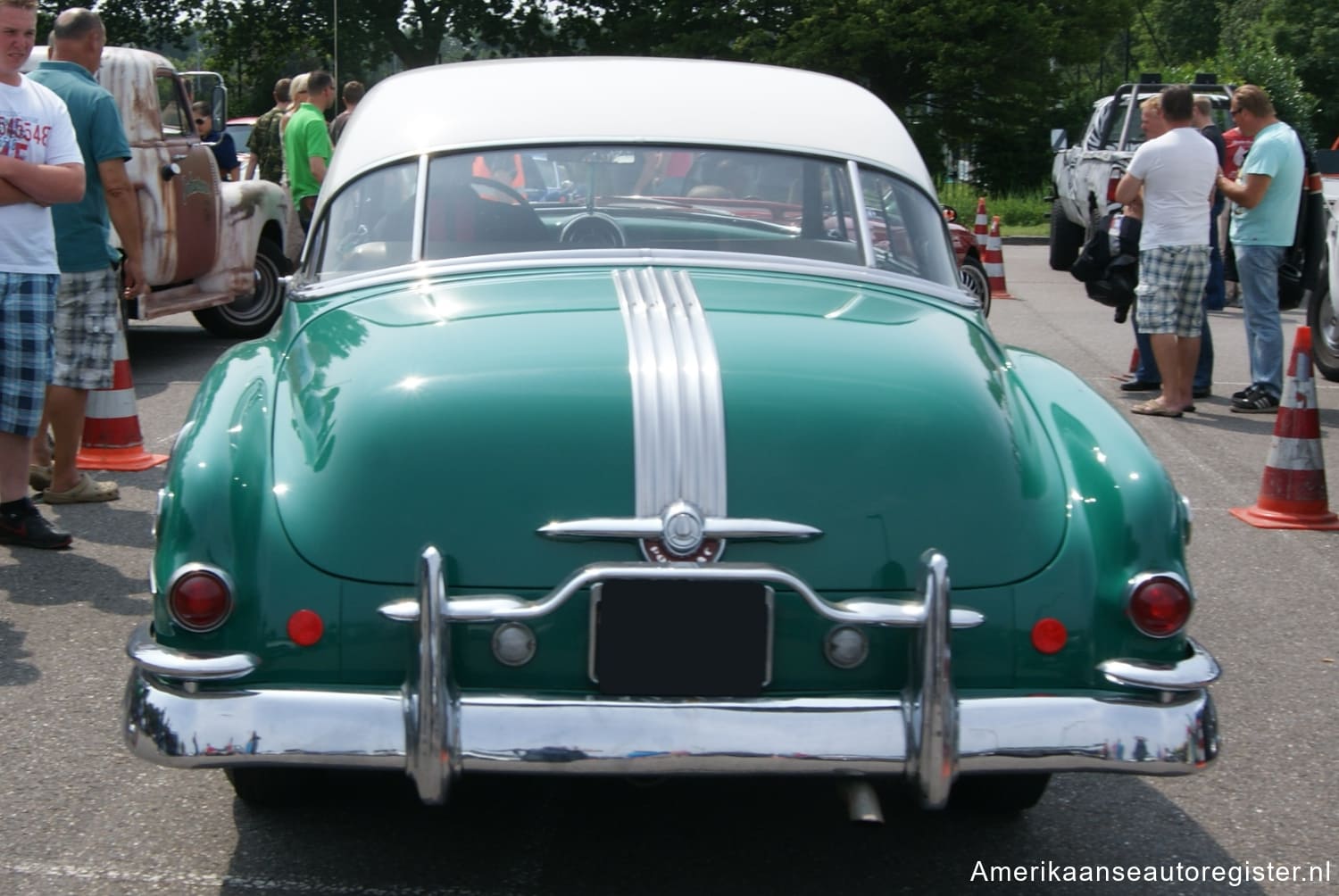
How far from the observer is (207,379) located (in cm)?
401

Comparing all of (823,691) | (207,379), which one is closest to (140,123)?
(207,379)

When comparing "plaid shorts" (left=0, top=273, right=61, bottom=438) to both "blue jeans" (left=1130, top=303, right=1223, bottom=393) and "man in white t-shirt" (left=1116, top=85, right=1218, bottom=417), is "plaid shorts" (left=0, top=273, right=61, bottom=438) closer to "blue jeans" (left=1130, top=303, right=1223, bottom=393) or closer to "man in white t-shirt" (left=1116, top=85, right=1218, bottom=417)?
"man in white t-shirt" (left=1116, top=85, right=1218, bottom=417)

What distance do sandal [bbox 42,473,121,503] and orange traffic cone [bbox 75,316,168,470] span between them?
68cm

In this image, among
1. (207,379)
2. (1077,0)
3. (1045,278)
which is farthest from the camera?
(1077,0)

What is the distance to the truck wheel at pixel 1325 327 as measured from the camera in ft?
35.0

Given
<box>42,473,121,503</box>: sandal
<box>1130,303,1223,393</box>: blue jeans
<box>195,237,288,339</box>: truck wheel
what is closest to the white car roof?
<box>42,473,121,503</box>: sandal

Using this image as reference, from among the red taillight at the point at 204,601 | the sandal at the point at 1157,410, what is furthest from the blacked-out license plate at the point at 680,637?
the sandal at the point at 1157,410

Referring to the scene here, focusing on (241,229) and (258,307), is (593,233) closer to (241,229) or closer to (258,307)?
(241,229)

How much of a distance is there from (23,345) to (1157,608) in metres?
4.25

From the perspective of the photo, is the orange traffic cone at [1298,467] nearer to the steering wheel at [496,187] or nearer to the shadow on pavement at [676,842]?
the shadow on pavement at [676,842]

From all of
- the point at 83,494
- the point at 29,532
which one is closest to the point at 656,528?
the point at 29,532

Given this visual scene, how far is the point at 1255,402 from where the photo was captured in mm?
9945

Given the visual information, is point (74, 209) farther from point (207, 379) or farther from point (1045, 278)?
point (1045, 278)

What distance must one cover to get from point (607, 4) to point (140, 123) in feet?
124
